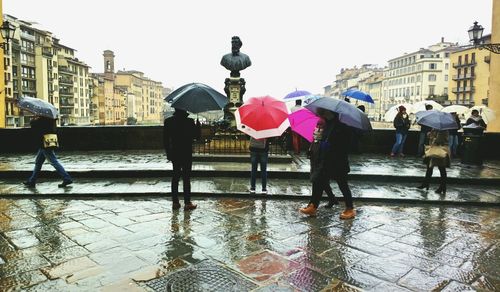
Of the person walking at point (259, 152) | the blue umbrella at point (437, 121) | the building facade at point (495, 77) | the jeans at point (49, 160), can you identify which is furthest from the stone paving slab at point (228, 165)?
the building facade at point (495, 77)

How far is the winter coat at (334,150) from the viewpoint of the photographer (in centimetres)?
576

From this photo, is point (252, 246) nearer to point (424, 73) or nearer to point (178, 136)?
point (178, 136)

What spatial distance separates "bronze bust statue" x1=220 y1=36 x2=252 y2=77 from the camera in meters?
13.0

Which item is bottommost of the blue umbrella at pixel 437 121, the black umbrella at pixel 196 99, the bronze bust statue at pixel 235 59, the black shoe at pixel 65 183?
the black shoe at pixel 65 183

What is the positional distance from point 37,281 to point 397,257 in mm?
3863

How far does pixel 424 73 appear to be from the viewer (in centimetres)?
9494

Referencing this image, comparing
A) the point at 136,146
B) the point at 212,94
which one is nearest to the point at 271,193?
the point at 212,94

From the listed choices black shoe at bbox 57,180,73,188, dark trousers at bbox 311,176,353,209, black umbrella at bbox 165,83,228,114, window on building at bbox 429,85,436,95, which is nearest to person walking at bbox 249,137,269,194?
black umbrella at bbox 165,83,228,114

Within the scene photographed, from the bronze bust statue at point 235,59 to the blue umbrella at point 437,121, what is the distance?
6990 millimetres

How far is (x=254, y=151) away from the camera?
730cm

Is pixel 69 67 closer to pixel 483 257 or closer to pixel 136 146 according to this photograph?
pixel 136 146

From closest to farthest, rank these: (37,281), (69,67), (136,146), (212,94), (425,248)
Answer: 1. (37,281)
2. (425,248)
3. (212,94)
4. (136,146)
5. (69,67)

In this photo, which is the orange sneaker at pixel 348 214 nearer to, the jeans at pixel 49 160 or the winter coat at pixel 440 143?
the winter coat at pixel 440 143

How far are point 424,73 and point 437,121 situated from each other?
323ft
